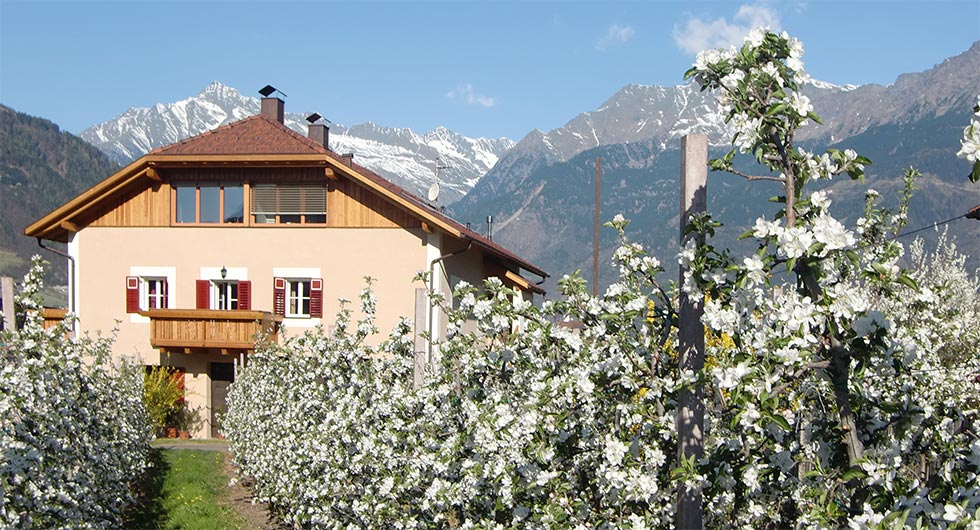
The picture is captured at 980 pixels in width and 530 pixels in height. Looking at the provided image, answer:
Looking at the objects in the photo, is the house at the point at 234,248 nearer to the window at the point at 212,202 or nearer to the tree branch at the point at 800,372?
the window at the point at 212,202

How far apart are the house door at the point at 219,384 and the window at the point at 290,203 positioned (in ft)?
15.1

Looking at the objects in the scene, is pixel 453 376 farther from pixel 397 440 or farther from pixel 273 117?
pixel 273 117

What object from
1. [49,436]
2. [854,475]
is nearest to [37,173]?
[49,436]

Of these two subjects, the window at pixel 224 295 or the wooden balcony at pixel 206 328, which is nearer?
the wooden balcony at pixel 206 328

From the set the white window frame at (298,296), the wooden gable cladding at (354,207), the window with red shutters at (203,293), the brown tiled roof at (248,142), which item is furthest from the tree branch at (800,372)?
the window with red shutters at (203,293)

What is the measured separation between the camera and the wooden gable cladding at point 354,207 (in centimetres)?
2431

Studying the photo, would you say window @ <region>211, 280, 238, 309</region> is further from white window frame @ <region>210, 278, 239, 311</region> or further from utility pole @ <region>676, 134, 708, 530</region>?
utility pole @ <region>676, 134, 708, 530</region>

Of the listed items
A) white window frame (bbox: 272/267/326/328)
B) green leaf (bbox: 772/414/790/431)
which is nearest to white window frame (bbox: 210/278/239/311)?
white window frame (bbox: 272/267/326/328)

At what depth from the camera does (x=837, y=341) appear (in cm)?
353

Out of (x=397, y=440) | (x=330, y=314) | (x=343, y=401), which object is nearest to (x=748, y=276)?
(x=397, y=440)

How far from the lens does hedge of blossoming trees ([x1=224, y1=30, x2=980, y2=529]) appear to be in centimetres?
343

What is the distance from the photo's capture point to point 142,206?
85.1 ft

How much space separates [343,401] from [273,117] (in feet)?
73.1

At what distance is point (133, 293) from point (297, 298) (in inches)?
193
